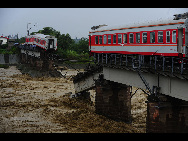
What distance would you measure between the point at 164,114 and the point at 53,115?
48.4 feet

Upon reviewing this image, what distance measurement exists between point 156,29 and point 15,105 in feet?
73.5

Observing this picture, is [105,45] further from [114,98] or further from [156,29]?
[156,29]

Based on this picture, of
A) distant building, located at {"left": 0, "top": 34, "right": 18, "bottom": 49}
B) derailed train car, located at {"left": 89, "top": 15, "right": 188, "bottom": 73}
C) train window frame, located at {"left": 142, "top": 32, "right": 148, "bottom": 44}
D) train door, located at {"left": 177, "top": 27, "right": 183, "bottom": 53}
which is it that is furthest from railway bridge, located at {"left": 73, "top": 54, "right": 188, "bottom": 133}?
distant building, located at {"left": 0, "top": 34, "right": 18, "bottom": 49}

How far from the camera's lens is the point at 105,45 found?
97.9ft

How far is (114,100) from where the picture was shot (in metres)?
30.2

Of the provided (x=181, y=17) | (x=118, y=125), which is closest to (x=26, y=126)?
(x=118, y=125)

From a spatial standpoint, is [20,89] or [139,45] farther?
[20,89]

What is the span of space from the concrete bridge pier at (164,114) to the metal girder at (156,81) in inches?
33.1

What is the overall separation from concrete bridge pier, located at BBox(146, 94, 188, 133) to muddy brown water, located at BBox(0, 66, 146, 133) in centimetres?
545

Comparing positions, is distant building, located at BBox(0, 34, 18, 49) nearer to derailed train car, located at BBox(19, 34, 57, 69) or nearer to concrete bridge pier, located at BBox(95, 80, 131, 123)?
derailed train car, located at BBox(19, 34, 57, 69)

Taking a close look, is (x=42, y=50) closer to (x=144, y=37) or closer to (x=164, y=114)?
(x=144, y=37)

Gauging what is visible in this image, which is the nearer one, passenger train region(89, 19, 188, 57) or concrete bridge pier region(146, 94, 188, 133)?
passenger train region(89, 19, 188, 57)

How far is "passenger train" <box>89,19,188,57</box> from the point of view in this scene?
19788mm

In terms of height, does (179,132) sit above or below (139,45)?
below
